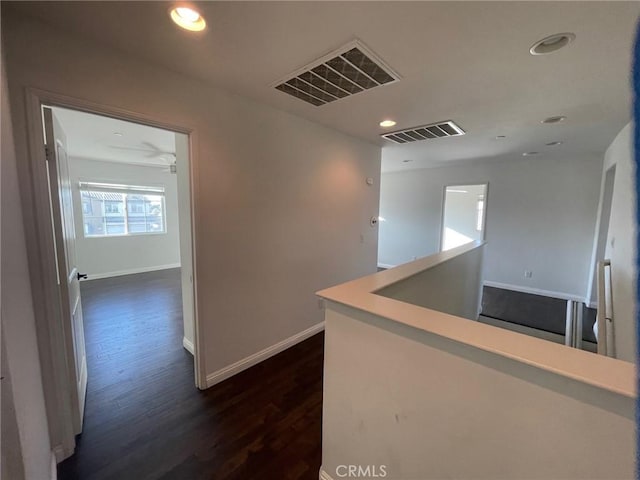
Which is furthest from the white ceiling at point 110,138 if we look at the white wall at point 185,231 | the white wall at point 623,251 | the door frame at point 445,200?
the door frame at point 445,200

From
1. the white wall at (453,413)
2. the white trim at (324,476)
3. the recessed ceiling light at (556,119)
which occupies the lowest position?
the white trim at (324,476)

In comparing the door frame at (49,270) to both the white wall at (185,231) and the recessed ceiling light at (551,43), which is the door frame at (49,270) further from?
the recessed ceiling light at (551,43)

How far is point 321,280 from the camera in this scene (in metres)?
3.15

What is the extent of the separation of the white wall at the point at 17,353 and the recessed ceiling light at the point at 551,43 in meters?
2.57

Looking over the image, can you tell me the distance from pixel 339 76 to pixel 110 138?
3.65 meters

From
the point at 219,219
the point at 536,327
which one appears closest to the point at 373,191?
the point at 219,219

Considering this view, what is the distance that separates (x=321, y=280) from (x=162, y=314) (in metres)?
2.39

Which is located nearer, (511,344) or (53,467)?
(511,344)

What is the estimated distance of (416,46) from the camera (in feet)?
4.86

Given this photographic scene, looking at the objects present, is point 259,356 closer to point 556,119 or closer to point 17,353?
point 17,353

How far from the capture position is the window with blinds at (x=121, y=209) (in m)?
5.38

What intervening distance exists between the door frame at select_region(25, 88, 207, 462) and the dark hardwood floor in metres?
0.28

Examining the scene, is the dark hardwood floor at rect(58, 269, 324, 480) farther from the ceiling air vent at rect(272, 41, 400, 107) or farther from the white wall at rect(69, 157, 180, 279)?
the white wall at rect(69, 157, 180, 279)

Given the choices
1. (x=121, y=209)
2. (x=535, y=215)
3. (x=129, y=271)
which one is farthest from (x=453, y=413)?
(x=121, y=209)
